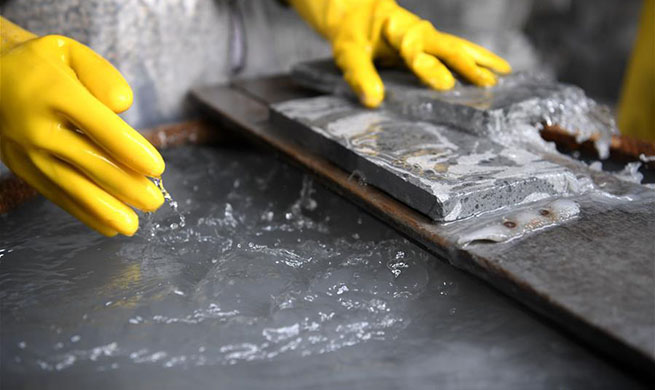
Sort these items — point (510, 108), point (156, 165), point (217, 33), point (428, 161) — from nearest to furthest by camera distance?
point (156, 165)
point (428, 161)
point (510, 108)
point (217, 33)

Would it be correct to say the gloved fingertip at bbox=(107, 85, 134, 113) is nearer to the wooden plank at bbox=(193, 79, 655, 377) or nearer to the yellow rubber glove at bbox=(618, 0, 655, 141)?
the wooden plank at bbox=(193, 79, 655, 377)

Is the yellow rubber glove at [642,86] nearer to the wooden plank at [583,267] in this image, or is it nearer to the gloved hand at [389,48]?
the gloved hand at [389,48]

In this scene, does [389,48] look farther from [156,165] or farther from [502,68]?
[156,165]

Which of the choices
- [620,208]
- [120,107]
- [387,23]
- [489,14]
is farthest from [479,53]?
[489,14]

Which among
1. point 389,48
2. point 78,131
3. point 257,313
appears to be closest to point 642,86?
point 389,48

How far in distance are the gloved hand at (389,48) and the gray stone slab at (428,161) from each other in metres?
0.14

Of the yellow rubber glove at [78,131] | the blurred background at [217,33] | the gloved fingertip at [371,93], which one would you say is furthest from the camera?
the blurred background at [217,33]

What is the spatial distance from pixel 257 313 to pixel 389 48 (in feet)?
3.74

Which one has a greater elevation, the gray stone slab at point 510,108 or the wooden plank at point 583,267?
the gray stone slab at point 510,108

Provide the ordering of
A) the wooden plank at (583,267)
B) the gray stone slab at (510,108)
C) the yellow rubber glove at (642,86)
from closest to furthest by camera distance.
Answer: the wooden plank at (583,267) < the gray stone slab at (510,108) < the yellow rubber glove at (642,86)

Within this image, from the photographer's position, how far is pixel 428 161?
1425mm

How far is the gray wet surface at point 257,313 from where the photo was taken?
1.04 meters

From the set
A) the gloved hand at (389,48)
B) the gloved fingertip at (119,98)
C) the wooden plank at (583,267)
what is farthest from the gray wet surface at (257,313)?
the gloved hand at (389,48)

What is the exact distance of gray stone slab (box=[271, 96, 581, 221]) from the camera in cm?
128
